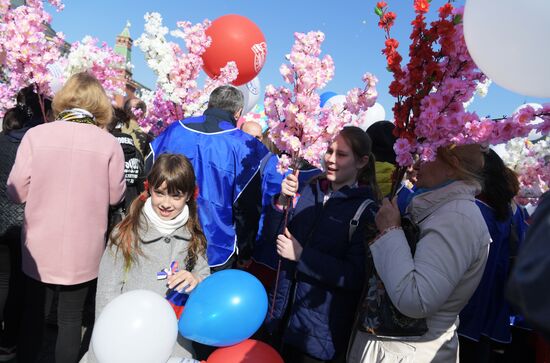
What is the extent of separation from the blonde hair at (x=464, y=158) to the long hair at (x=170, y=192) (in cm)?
132

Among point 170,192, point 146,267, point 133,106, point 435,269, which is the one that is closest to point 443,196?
point 435,269

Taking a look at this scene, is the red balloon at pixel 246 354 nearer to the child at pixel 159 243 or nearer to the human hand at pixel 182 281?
the child at pixel 159 243

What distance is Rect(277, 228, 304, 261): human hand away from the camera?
1951 mm

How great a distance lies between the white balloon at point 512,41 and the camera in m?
1.20

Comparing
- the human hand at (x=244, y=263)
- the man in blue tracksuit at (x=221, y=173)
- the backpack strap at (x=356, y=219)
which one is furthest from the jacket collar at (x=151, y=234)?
the human hand at (x=244, y=263)

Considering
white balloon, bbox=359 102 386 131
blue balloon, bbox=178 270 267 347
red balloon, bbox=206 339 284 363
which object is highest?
white balloon, bbox=359 102 386 131

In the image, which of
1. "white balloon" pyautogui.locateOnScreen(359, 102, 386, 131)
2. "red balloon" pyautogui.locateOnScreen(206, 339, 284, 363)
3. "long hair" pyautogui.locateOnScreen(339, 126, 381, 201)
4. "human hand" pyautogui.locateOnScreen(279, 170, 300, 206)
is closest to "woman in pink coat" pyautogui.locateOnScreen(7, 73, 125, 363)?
"red balloon" pyautogui.locateOnScreen(206, 339, 284, 363)

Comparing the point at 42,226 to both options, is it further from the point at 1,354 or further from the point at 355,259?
the point at 355,259

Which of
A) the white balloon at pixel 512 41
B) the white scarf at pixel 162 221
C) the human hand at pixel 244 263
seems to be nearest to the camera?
the white balloon at pixel 512 41

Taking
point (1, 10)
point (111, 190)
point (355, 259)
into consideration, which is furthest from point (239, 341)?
point (1, 10)

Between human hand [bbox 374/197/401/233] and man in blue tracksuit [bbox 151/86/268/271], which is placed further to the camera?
man in blue tracksuit [bbox 151/86/268/271]

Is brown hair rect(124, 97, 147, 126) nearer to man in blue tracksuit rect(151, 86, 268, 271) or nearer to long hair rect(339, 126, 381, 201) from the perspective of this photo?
man in blue tracksuit rect(151, 86, 268, 271)

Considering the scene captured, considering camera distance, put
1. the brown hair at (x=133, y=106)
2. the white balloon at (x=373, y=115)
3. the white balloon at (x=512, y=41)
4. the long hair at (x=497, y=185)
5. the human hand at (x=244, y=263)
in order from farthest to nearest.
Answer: the white balloon at (x=373, y=115)
the brown hair at (x=133, y=106)
the human hand at (x=244, y=263)
the long hair at (x=497, y=185)
the white balloon at (x=512, y=41)

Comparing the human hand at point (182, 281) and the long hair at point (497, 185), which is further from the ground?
the long hair at point (497, 185)
